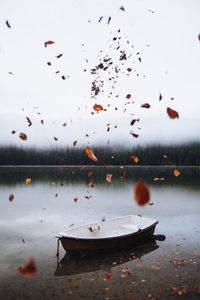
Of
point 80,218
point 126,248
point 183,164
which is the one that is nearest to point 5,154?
point 183,164

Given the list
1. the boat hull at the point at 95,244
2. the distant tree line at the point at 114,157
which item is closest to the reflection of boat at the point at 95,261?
the boat hull at the point at 95,244

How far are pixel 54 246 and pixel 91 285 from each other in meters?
5.08

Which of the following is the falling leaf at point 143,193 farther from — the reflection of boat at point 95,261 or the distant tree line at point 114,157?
the distant tree line at point 114,157

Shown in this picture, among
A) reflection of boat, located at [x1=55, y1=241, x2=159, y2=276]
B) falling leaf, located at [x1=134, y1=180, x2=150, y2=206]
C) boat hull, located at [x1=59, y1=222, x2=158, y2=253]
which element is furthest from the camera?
boat hull, located at [x1=59, y1=222, x2=158, y2=253]

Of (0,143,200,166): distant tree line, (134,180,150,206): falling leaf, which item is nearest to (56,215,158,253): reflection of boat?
(134,180,150,206): falling leaf

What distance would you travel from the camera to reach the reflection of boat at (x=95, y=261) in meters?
9.73

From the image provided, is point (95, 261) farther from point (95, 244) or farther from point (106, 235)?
point (106, 235)

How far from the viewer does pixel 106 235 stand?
40.0ft

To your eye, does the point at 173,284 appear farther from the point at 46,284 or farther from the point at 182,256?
the point at 46,284

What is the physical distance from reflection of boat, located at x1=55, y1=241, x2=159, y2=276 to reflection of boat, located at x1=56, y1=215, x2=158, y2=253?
0.34m

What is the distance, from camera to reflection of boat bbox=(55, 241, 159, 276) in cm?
973

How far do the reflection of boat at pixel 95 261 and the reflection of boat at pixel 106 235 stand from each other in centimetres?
34

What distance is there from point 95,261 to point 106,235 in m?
1.89

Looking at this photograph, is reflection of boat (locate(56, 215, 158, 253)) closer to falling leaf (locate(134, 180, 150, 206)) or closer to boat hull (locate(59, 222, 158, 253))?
boat hull (locate(59, 222, 158, 253))
